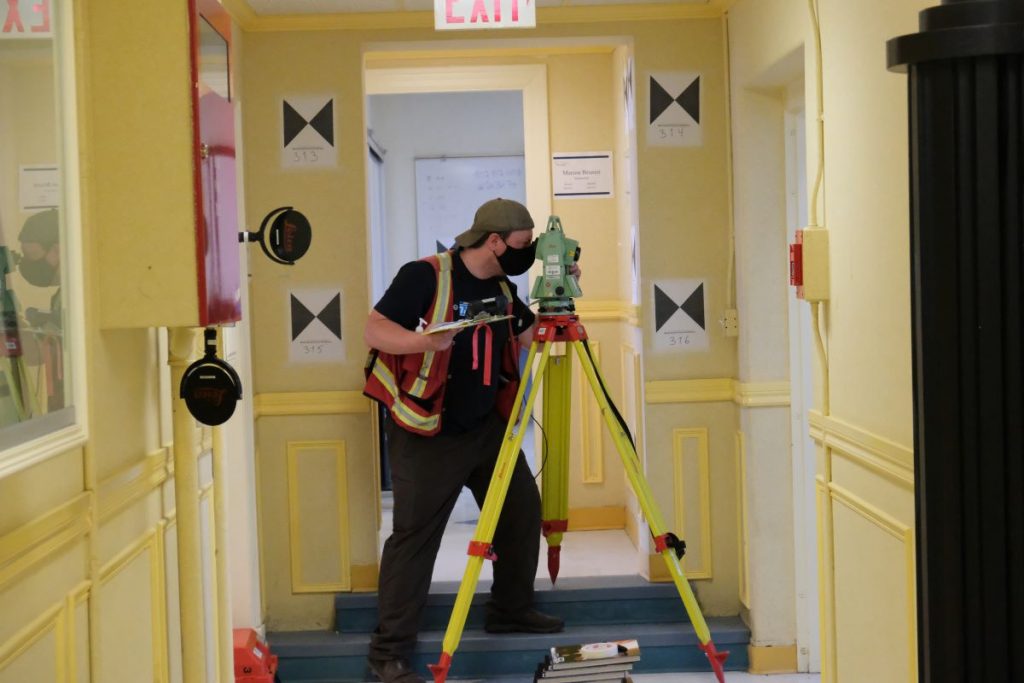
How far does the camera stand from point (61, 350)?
2.14 meters

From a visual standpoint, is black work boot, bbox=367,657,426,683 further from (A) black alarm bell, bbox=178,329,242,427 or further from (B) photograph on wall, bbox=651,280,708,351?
(A) black alarm bell, bbox=178,329,242,427

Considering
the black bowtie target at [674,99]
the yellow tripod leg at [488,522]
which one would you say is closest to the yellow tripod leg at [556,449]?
the yellow tripod leg at [488,522]

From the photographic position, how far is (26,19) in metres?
1.99

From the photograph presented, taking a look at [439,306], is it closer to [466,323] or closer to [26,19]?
[466,323]

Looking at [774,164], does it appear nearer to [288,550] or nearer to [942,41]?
[288,550]

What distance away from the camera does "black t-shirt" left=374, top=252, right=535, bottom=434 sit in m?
3.87

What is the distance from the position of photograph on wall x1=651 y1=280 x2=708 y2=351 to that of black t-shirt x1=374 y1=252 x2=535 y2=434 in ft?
2.11

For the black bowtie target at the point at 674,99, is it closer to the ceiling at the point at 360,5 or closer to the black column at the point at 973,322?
the ceiling at the point at 360,5

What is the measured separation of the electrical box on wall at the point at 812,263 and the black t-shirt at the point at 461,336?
1155 millimetres

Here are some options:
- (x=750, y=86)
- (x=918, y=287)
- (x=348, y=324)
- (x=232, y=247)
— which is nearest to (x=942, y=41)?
(x=918, y=287)

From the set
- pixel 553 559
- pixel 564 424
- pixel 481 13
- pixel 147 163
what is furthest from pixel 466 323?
pixel 147 163

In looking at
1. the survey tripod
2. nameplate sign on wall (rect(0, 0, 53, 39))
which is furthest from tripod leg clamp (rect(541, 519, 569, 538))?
nameplate sign on wall (rect(0, 0, 53, 39))

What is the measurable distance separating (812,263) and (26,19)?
6.09ft

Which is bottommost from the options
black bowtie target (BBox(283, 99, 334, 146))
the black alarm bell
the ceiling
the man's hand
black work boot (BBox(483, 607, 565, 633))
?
black work boot (BBox(483, 607, 565, 633))
